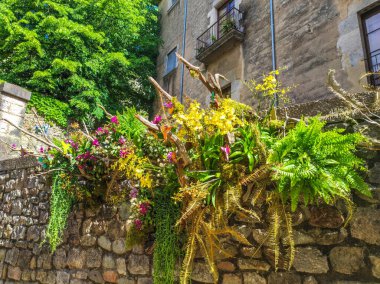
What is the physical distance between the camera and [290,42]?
6684mm

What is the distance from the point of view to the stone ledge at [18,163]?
4.62 m

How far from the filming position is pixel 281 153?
2006 mm

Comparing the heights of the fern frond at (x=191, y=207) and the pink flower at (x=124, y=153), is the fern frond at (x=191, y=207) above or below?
below

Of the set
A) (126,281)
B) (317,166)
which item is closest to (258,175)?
(317,166)

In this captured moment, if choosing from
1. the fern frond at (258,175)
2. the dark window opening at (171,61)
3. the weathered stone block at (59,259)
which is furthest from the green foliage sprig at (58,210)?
the dark window opening at (171,61)

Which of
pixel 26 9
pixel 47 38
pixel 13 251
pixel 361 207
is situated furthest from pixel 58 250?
pixel 26 9

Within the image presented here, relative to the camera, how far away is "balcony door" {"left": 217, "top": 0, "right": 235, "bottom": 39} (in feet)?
28.5

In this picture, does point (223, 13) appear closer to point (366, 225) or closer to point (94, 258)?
point (94, 258)

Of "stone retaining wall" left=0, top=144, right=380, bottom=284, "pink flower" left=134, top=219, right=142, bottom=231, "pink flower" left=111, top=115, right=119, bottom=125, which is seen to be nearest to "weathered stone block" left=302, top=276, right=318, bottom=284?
"stone retaining wall" left=0, top=144, right=380, bottom=284

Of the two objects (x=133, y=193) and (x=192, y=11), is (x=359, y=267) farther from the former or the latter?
(x=192, y=11)

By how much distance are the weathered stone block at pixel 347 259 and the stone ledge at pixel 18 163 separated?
4137 mm

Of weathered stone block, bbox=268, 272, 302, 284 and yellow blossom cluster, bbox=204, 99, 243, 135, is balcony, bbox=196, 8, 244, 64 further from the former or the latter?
weathered stone block, bbox=268, 272, 302, 284

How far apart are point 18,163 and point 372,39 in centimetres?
642

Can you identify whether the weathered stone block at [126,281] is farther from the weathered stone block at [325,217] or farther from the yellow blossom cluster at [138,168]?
the weathered stone block at [325,217]
